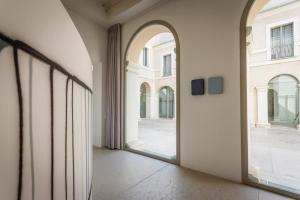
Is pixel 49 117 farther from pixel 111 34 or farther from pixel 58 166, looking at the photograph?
pixel 111 34

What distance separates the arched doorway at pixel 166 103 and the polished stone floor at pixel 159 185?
9753mm

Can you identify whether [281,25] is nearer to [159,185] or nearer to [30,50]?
[159,185]

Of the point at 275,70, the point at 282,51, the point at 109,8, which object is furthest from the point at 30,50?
the point at 282,51

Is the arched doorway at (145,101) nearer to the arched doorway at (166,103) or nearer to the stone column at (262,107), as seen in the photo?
the arched doorway at (166,103)

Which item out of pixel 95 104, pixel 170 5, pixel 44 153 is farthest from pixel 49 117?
pixel 95 104

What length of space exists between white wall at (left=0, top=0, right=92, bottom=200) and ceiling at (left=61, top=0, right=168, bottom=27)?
2836mm

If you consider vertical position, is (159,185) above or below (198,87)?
below

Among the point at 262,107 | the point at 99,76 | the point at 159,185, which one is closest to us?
the point at 159,185

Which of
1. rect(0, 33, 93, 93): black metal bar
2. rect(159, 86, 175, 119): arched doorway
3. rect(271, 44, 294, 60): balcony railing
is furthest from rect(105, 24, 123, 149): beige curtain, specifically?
rect(159, 86, 175, 119): arched doorway

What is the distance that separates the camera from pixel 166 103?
12906mm

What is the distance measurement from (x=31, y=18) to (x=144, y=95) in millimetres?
12638

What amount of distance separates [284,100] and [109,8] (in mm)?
9266

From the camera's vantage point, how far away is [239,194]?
6.55 ft

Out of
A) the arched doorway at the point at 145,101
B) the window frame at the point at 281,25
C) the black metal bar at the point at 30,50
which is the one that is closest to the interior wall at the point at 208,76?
the black metal bar at the point at 30,50
